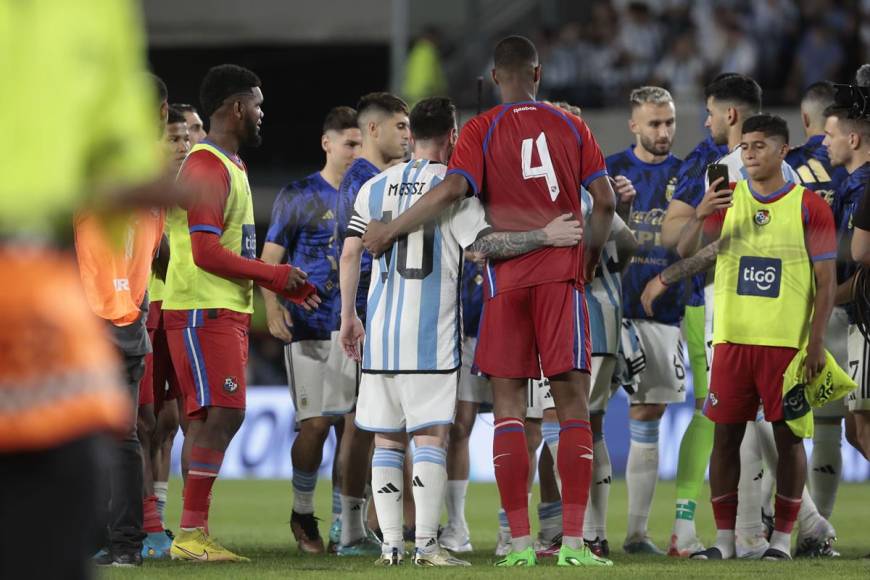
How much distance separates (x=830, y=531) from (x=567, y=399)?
2074mm

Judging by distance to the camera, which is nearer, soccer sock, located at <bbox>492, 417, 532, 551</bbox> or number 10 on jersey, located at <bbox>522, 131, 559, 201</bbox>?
soccer sock, located at <bbox>492, 417, 532, 551</bbox>

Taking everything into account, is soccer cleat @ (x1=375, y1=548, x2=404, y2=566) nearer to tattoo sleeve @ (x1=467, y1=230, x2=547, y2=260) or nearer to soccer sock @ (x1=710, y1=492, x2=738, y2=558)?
tattoo sleeve @ (x1=467, y1=230, x2=547, y2=260)

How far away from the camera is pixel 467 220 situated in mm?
6457

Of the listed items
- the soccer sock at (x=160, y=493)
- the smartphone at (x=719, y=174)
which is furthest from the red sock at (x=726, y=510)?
the soccer sock at (x=160, y=493)

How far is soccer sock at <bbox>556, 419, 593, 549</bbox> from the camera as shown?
20.2 feet

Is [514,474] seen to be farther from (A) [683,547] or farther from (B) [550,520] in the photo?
(A) [683,547]

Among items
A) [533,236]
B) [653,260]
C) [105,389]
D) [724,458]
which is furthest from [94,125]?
[653,260]

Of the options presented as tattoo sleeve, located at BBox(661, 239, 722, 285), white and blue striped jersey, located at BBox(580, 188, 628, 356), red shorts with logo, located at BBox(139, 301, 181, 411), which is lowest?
red shorts with logo, located at BBox(139, 301, 181, 411)

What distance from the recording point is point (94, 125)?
256cm

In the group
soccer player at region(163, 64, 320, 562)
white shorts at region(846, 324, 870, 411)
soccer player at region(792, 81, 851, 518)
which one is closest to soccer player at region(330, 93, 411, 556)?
soccer player at region(163, 64, 320, 562)

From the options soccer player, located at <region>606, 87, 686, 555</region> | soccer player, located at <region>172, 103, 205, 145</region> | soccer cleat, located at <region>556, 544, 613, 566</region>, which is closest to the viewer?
soccer cleat, located at <region>556, 544, 613, 566</region>

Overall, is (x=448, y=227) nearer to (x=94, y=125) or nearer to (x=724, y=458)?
(x=724, y=458)

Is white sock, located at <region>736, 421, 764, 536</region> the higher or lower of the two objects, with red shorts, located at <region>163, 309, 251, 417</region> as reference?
lower

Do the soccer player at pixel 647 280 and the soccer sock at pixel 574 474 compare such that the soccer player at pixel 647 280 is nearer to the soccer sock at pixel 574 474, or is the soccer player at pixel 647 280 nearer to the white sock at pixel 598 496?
the white sock at pixel 598 496
